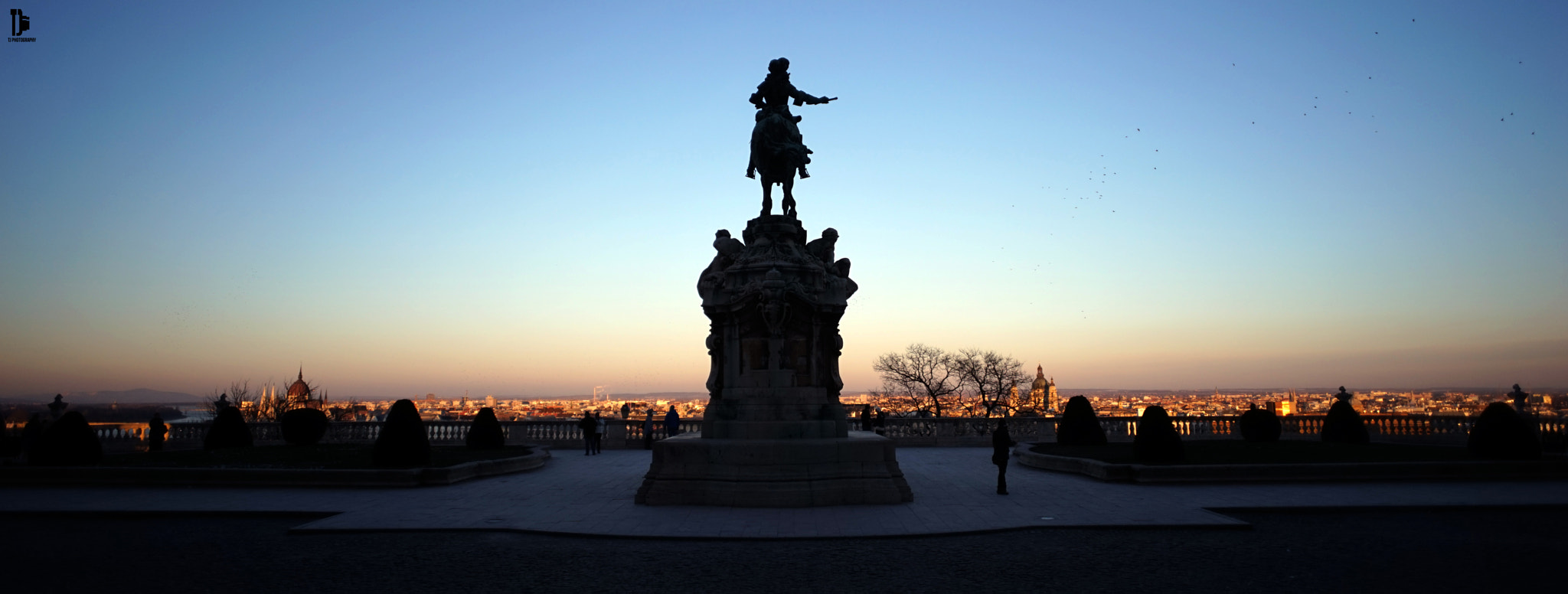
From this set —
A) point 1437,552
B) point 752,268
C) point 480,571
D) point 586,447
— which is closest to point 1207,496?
point 1437,552

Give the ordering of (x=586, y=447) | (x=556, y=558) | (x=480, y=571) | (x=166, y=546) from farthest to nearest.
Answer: (x=586, y=447) → (x=166, y=546) → (x=556, y=558) → (x=480, y=571)

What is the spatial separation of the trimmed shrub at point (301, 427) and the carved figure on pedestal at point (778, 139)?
18172 mm

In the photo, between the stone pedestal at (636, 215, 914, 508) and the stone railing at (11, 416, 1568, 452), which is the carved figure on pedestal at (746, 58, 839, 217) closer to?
the stone pedestal at (636, 215, 914, 508)

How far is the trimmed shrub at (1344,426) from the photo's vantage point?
27625mm

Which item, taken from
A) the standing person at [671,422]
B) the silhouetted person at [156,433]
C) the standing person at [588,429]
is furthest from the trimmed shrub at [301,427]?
the standing person at [671,422]

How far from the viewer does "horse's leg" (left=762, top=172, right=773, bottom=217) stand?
1866 centimetres

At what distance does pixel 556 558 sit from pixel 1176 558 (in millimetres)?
6710

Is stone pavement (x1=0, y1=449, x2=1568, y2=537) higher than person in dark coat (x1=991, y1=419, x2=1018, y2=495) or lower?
lower

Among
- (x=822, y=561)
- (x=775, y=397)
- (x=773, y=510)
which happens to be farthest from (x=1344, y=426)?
(x=822, y=561)

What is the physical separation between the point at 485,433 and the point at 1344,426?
80.5ft

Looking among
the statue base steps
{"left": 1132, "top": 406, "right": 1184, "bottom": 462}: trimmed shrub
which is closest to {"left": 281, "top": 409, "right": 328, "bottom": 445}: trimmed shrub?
the statue base steps

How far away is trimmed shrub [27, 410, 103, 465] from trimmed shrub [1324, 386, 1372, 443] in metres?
31.4

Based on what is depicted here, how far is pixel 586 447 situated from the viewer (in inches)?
1163

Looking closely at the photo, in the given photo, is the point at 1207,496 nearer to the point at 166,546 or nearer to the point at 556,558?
the point at 556,558
